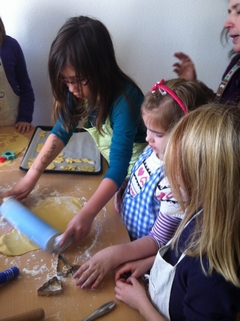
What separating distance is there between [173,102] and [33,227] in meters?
0.47

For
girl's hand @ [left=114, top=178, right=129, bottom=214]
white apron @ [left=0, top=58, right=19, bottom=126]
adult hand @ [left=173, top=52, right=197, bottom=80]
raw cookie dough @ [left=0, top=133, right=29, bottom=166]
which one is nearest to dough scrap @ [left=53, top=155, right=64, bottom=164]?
→ raw cookie dough @ [left=0, top=133, right=29, bottom=166]

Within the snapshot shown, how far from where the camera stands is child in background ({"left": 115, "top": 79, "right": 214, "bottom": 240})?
0.82 meters

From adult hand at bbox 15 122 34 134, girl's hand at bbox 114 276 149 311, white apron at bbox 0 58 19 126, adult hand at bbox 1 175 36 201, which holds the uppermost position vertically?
white apron at bbox 0 58 19 126

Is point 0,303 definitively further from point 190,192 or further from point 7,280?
point 190,192

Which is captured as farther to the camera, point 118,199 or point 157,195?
point 118,199

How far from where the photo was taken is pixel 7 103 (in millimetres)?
1476

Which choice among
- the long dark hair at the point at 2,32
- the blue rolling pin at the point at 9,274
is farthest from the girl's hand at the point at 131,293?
the long dark hair at the point at 2,32

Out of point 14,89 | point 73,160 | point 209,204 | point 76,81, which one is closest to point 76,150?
point 73,160

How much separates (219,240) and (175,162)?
0.53 feet

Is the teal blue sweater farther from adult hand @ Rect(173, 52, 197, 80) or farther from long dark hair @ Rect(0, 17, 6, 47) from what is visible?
long dark hair @ Rect(0, 17, 6, 47)

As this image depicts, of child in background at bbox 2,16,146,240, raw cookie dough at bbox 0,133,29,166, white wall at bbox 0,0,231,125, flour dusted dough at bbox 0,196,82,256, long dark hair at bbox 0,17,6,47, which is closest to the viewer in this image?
flour dusted dough at bbox 0,196,82,256

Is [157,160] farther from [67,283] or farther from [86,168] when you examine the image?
[67,283]

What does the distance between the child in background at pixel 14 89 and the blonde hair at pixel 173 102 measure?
74 cm

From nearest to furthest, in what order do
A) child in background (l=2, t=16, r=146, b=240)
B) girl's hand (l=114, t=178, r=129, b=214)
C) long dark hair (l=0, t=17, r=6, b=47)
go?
child in background (l=2, t=16, r=146, b=240) → girl's hand (l=114, t=178, r=129, b=214) → long dark hair (l=0, t=17, r=6, b=47)
